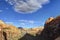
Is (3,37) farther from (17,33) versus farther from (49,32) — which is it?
(49,32)

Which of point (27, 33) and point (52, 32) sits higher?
point (27, 33)

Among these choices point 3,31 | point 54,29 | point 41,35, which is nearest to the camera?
point 54,29

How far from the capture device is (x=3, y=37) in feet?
158

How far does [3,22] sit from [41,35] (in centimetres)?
1105

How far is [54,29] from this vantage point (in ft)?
147

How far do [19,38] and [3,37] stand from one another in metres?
4.38

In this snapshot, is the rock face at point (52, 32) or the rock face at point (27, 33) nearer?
the rock face at point (52, 32)

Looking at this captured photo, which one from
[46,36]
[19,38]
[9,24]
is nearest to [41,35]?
[46,36]

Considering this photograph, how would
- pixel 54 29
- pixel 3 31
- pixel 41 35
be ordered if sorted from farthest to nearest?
pixel 41 35, pixel 3 31, pixel 54 29

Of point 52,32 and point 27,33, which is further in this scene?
point 27,33

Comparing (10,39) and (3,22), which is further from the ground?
(3,22)

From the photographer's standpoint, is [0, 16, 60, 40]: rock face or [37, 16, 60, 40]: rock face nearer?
[37, 16, 60, 40]: rock face

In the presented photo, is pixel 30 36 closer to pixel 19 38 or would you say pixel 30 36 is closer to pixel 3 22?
pixel 19 38

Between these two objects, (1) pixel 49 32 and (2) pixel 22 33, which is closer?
(1) pixel 49 32
